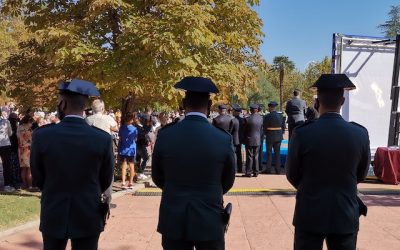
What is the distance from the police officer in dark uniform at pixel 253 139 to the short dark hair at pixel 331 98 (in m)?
8.46

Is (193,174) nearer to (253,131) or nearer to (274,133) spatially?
(253,131)

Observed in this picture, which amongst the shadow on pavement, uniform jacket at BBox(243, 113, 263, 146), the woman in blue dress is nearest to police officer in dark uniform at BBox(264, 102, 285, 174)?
uniform jacket at BBox(243, 113, 263, 146)

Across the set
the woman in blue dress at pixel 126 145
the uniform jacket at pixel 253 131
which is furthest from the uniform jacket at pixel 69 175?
the uniform jacket at pixel 253 131

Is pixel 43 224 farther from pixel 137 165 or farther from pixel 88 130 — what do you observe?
pixel 137 165

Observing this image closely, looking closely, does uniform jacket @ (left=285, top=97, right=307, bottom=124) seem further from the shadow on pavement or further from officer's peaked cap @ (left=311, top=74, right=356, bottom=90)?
officer's peaked cap @ (left=311, top=74, right=356, bottom=90)

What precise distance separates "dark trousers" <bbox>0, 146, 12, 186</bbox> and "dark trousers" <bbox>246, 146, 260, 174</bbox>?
19.3 feet

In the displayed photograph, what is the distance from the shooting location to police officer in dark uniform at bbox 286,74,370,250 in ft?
10.1

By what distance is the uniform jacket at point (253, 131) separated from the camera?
38.2ft

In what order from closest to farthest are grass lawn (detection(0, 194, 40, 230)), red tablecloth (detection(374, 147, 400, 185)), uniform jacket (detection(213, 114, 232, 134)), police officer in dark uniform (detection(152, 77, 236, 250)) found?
police officer in dark uniform (detection(152, 77, 236, 250)) < grass lawn (detection(0, 194, 40, 230)) < red tablecloth (detection(374, 147, 400, 185)) < uniform jacket (detection(213, 114, 232, 134))

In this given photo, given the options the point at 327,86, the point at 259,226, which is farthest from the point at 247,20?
the point at 327,86

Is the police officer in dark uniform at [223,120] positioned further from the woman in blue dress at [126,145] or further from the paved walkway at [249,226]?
the paved walkway at [249,226]

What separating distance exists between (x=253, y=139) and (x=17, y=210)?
6401mm

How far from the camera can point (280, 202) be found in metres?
8.19

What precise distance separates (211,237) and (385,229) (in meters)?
4.36
